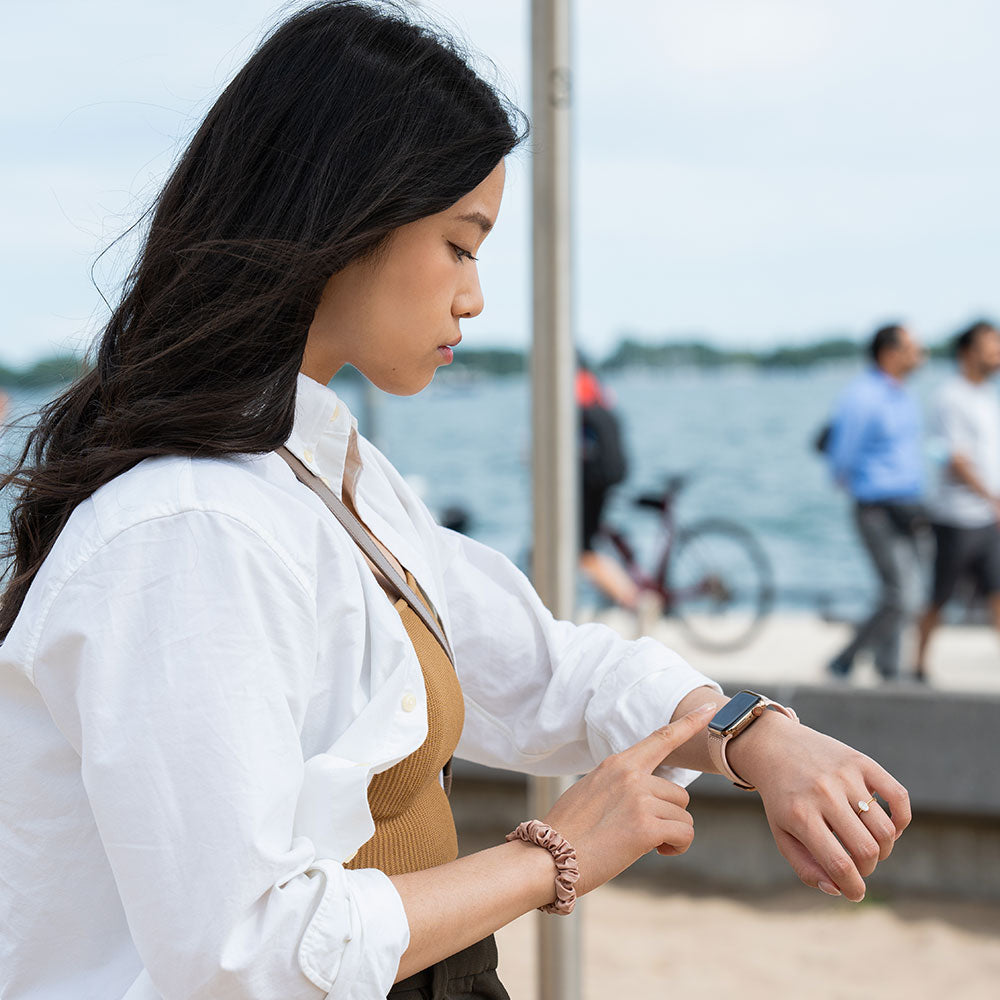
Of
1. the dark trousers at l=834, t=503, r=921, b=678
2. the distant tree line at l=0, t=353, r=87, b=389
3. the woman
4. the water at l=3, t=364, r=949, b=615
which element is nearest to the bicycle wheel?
the water at l=3, t=364, r=949, b=615

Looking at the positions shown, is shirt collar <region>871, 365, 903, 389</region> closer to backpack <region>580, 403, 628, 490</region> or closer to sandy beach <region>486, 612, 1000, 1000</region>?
backpack <region>580, 403, 628, 490</region>

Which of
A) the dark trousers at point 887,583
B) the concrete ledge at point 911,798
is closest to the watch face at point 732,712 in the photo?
the concrete ledge at point 911,798

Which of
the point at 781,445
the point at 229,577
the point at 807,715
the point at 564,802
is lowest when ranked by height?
the point at 781,445

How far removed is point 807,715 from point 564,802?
3845mm

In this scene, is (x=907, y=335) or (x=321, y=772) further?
(x=907, y=335)

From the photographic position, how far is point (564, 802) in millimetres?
1021

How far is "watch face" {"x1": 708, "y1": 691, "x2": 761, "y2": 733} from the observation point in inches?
43.1

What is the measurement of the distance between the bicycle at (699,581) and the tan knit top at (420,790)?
6.17m

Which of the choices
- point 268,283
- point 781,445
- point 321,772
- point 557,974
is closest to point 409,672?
point 321,772

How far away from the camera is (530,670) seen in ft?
4.21

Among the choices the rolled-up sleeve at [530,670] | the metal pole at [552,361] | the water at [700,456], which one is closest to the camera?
the rolled-up sleeve at [530,670]

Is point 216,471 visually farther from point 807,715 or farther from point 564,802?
point 807,715

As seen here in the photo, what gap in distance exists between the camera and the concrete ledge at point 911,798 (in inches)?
177

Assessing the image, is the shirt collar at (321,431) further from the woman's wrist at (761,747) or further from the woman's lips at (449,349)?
the woman's wrist at (761,747)
